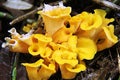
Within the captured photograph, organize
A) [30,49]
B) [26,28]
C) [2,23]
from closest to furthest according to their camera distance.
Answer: [30,49], [26,28], [2,23]

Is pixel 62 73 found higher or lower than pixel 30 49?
lower

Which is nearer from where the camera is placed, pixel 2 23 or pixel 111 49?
pixel 111 49

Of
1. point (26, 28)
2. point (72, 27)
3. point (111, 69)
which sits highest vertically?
point (72, 27)

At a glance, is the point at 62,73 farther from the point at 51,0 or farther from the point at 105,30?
the point at 51,0

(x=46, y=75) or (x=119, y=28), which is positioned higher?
(x=119, y=28)

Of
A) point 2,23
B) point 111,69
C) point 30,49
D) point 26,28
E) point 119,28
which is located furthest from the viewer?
point 2,23

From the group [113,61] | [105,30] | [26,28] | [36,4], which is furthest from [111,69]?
[36,4]

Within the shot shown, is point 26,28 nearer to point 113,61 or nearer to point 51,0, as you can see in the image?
point 51,0

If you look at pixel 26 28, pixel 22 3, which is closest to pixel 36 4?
pixel 22 3

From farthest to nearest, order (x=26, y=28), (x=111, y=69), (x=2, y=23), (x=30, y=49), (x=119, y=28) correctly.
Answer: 1. (x=2, y=23)
2. (x=26, y=28)
3. (x=119, y=28)
4. (x=111, y=69)
5. (x=30, y=49)
